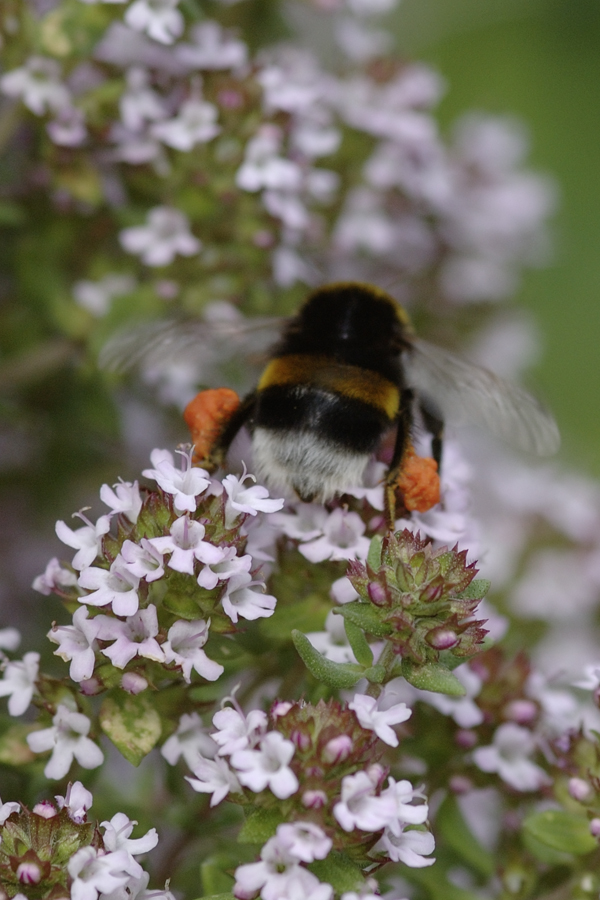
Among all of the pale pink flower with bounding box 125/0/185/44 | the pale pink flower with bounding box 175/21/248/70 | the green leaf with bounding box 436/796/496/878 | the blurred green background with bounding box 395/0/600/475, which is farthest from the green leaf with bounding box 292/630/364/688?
the blurred green background with bounding box 395/0/600/475

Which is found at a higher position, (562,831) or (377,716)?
(377,716)

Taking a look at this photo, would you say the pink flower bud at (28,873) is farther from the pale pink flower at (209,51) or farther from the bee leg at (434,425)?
the pale pink flower at (209,51)

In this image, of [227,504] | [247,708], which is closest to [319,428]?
[227,504]

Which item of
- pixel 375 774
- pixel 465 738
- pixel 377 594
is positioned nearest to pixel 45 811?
pixel 375 774

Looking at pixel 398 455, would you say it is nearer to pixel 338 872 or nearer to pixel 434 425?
pixel 434 425

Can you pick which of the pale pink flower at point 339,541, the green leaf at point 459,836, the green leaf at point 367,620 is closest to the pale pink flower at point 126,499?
the pale pink flower at point 339,541

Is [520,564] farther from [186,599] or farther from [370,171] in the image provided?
[186,599]
